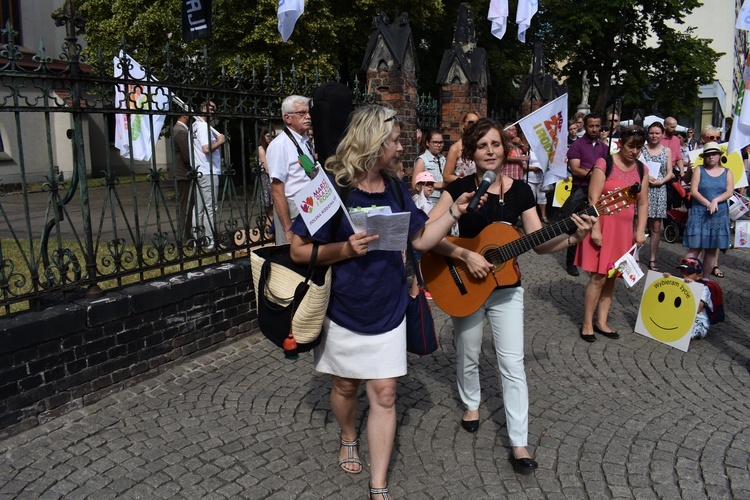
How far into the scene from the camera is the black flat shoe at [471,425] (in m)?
4.23

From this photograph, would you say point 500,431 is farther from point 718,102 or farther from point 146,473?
point 718,102

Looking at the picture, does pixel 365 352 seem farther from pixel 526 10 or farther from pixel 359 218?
pixel 526 10

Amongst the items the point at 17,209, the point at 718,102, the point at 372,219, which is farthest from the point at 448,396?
the point at 718,102

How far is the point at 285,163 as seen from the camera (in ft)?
18.7

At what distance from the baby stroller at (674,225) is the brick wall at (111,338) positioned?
819 centimetres

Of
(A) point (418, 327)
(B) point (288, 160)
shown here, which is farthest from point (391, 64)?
(A) point (418, 327)

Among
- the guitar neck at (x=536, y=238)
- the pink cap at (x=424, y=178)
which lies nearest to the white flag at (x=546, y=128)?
the pink cap at (x=424, y=178)

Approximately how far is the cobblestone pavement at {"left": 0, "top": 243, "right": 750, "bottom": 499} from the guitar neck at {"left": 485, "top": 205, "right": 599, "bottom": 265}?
3.85ft

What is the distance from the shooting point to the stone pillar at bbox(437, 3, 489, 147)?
33.6ft

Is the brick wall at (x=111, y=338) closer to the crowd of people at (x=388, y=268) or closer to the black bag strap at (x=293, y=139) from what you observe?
the crowd of people at (x=388, y=268)

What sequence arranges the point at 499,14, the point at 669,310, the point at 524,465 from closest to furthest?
the point at 524,465
the point at 669,310
the point at 499,14

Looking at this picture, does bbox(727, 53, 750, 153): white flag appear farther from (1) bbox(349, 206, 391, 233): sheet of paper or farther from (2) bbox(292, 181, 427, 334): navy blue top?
(1) bbox(349, 206, 391, 233): sheet of paper

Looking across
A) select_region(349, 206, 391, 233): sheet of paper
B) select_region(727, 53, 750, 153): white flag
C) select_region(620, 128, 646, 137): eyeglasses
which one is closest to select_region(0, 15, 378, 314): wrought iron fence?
select_region(349, 206, 391, 233): sheet of paper

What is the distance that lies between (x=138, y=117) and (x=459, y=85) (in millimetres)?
6027
